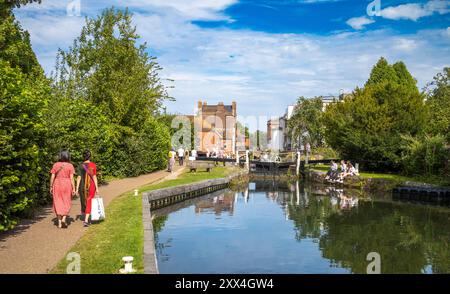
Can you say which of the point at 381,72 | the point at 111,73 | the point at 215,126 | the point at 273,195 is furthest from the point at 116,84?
the point at 215,126

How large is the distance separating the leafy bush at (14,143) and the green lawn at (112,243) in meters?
1.83

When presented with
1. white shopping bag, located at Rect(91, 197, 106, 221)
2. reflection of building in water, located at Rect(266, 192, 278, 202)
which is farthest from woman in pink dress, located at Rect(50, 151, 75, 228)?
reflection of building in water, located at Rect(266, 192, 278, 202)

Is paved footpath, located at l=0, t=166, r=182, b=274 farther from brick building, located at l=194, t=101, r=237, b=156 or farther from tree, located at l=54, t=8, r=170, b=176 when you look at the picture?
brick building, located at l=194, t=101, r=237, b=156

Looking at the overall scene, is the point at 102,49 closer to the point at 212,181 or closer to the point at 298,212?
the point at 212,181

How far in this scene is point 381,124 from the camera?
1491 inches

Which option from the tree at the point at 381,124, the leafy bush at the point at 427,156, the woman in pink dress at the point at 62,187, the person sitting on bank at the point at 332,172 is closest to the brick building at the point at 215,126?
the tree at the point at 381,124

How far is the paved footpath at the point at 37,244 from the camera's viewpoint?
8876 millimetres

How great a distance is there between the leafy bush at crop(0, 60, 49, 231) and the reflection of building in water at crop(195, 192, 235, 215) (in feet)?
38.7

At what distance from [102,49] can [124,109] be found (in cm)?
409

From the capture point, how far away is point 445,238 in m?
17.2

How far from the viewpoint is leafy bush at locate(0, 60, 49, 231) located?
1094cm

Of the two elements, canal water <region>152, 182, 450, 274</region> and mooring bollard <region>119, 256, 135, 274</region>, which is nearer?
mooring bollard <region>119, 256, 135, 274</region>

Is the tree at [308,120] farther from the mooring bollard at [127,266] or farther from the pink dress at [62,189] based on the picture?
the mooring bollard at [127,266]

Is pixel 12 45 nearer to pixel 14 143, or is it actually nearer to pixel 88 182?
pixel 88 182
